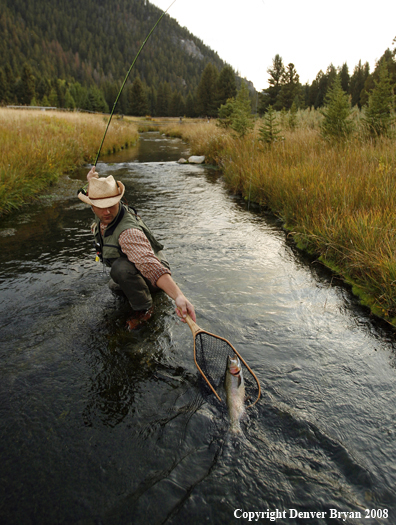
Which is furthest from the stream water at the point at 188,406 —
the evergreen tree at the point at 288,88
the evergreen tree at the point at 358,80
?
the evergreen tree at the point at 358,80

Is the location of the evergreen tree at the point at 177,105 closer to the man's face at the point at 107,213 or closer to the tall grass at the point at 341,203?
the tall grass at the point at 341,203

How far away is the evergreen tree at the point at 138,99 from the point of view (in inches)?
3157

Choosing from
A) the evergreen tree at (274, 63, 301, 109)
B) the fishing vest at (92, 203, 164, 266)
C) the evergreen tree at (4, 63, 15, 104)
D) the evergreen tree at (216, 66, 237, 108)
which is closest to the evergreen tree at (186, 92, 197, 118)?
the evergreen tree at (216, 66, 237, 108)

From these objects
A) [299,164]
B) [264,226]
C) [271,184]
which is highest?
[299,164]

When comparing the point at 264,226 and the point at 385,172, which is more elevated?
the point at 385,172

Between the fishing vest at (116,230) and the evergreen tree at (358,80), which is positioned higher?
the evergreen tree at (358,80)

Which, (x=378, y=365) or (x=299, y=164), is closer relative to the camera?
(x=378, y=365)

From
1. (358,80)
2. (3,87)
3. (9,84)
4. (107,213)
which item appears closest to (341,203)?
(107,213)

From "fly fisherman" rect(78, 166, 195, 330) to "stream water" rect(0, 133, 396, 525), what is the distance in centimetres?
56

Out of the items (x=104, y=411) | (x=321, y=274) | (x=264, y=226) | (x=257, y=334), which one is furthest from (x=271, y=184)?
(x=104, y=411)

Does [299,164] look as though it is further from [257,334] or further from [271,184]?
[257,334]

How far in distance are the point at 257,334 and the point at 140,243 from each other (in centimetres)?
179

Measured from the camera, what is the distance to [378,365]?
3354mm

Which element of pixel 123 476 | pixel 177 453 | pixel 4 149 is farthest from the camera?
pixel 4 149
